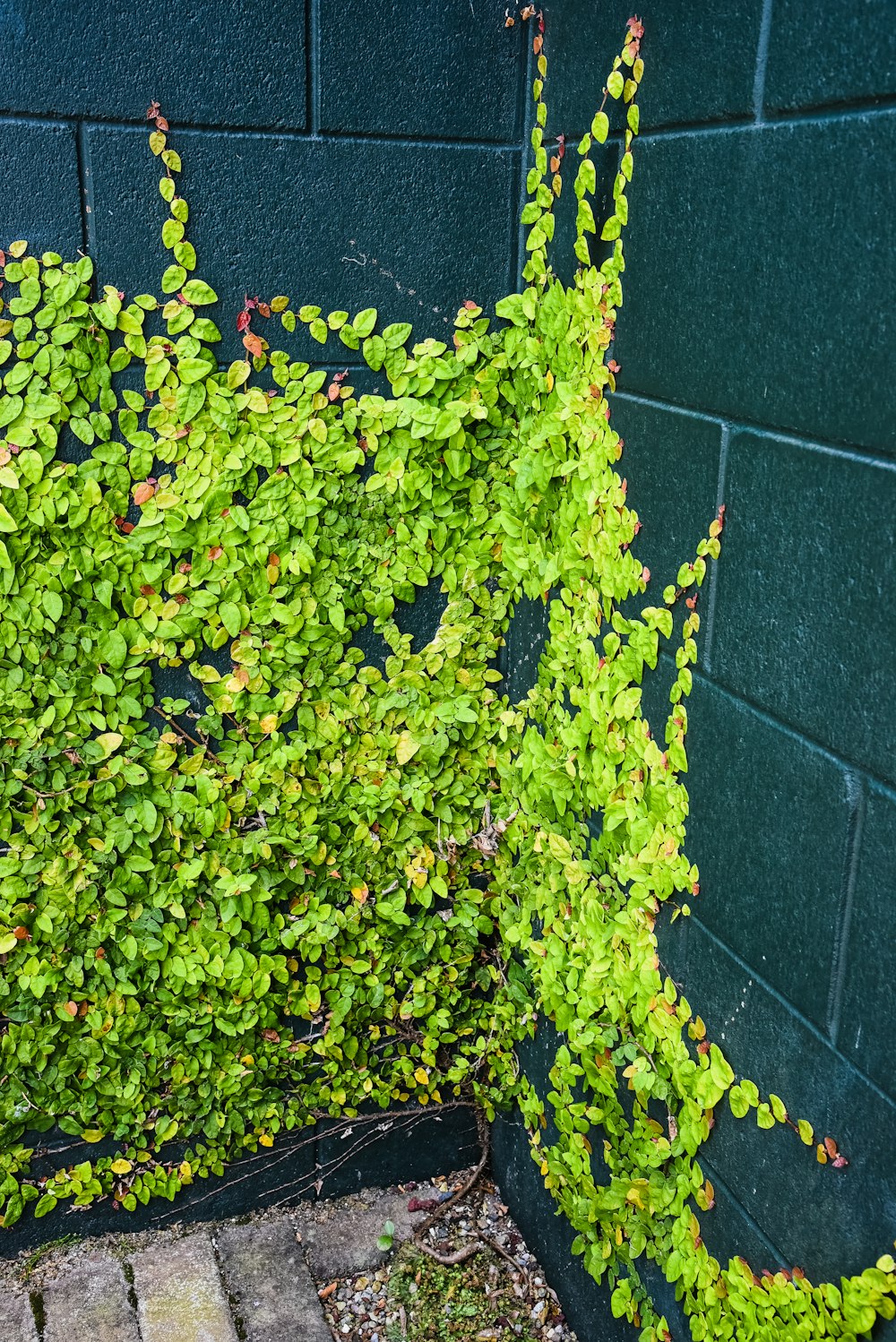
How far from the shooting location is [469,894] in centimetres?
240

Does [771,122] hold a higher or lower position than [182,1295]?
higher

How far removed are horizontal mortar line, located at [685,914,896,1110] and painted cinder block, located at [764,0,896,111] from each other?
102cm

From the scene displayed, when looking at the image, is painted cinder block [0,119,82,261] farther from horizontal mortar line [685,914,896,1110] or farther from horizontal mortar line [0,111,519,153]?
horizontal mortar line [685,914,896,1110]

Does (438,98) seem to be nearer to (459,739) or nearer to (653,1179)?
(459,739)

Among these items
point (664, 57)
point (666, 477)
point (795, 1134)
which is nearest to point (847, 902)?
point (795, 1134)

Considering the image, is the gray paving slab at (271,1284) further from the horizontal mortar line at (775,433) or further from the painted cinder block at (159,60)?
the painted cinder block at (159,60)

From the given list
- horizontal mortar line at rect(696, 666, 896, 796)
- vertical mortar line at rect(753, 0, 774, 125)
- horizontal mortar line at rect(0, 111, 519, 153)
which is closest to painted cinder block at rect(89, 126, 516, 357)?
horizontal mortar line at rect(0, 111, 519, 153)

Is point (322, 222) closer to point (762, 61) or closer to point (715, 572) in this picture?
point (762, 61)

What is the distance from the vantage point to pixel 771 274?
1311 millimetres

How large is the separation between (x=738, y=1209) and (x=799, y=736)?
0.69 m

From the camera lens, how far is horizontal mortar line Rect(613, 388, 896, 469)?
1173 millimetres

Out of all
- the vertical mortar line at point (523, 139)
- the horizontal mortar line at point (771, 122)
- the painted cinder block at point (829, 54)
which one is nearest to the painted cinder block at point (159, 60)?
the vertical mortar line at point (523, 139)

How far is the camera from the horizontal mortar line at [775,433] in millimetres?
1173

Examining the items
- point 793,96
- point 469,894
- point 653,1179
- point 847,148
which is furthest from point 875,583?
point 469,894
